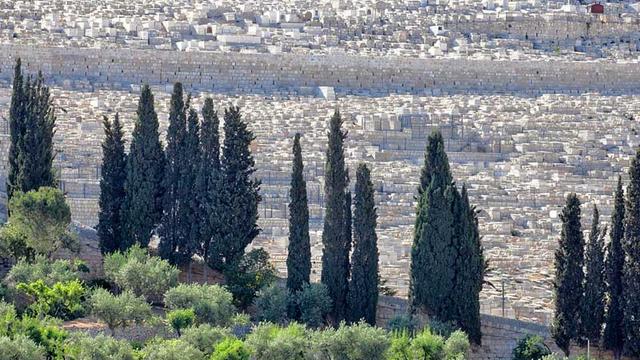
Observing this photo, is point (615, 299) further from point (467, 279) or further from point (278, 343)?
point (278, 343)

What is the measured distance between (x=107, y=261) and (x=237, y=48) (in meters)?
25.5

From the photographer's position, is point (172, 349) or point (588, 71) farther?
point (588, 71)

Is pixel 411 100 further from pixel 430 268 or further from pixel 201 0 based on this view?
pixel 430 268

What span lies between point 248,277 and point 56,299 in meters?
3.41

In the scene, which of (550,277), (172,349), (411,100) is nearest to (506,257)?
(550,277)

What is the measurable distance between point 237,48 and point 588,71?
7.89 metres

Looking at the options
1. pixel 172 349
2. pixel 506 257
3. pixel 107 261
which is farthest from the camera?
pixel 506 257

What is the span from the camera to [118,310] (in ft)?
202

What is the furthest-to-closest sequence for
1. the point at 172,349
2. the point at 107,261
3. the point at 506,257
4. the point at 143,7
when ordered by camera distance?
the point at 143,7 → the point at 506,257 → the point at 107,261 → the point at 172,349

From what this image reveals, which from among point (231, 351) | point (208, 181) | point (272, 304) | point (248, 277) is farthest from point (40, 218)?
point (231, 351)

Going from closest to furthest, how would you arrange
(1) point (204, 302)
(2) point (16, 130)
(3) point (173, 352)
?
(3) point (173, 352) → (1) point (204, 302) → (2) point (16, 130)

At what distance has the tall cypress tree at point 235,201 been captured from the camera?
64438mm

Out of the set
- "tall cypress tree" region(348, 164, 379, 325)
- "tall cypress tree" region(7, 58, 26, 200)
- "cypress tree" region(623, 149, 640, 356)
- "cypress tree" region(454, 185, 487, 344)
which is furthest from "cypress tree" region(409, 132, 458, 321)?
"tall cypress tree" region(7, 58, 26, 200)

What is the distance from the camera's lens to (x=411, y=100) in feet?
280
